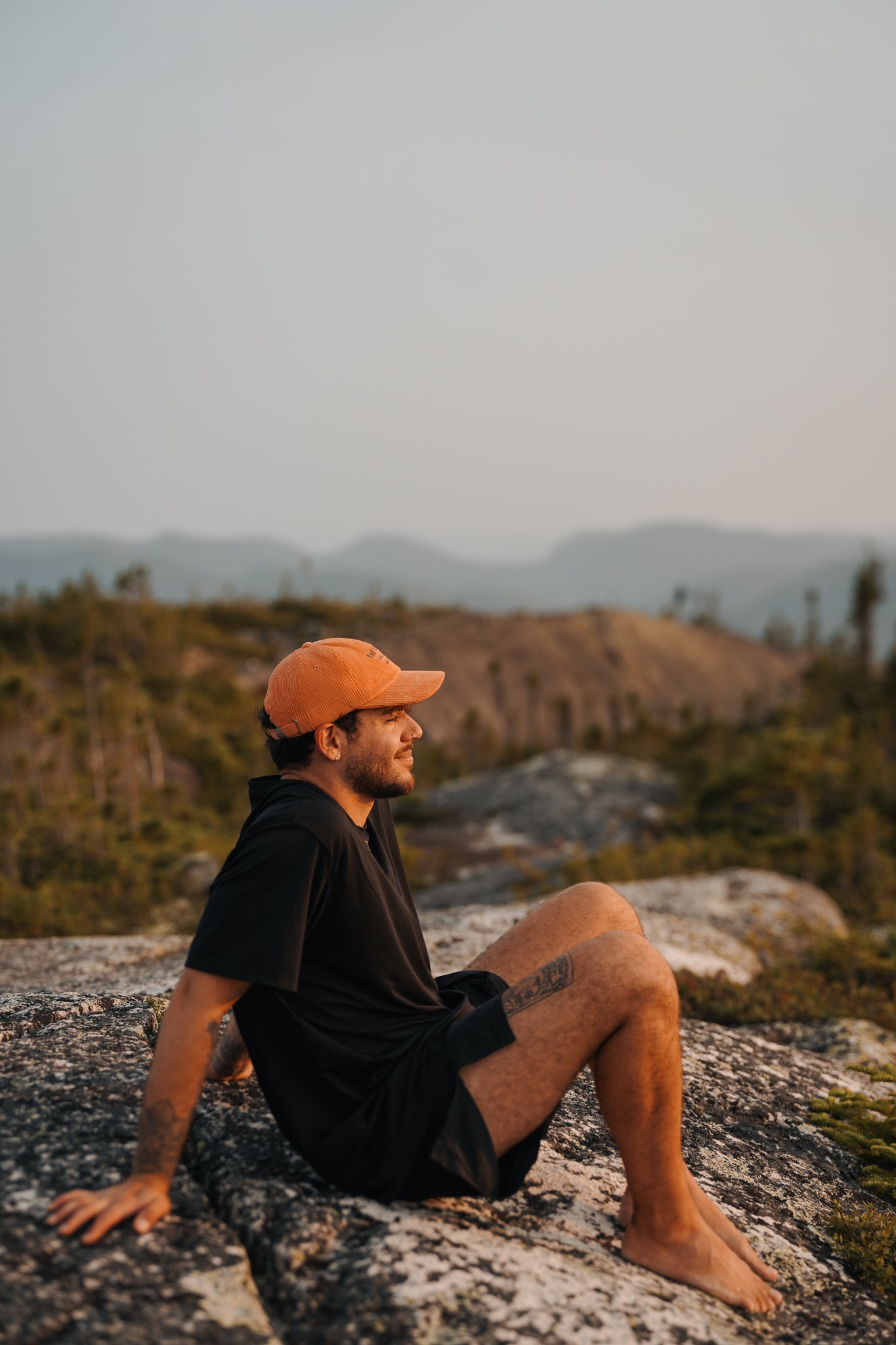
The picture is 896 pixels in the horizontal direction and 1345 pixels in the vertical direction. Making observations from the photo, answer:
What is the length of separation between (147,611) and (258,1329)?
41750 mm

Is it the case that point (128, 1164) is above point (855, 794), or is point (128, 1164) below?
above

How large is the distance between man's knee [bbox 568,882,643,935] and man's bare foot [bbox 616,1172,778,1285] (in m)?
0.68

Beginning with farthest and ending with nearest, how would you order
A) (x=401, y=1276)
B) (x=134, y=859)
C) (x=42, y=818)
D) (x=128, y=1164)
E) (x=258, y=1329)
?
(x=42, y=818)
(x=134, y=859)
(x=128, y=1164)
(x=401, y=1276)
(x=258, y=1329)

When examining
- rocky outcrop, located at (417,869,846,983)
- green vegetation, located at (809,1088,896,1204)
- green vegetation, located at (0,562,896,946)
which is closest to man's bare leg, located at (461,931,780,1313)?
green vegetation, located at (809,1088,896,1204)

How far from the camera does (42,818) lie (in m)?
16.9

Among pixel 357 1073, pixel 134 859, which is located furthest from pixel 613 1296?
pixel 134 859

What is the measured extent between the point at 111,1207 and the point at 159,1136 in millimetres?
162

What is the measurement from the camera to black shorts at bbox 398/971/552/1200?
2262 mm

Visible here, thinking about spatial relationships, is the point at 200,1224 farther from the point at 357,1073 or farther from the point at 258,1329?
the point at 357,1073

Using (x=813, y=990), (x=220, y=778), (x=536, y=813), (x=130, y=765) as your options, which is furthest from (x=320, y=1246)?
(x=220, y=778)

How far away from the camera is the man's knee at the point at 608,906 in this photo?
2.89m

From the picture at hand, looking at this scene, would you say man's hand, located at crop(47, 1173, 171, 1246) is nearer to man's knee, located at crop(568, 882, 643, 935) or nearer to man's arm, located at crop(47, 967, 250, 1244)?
man's arm, located at crop(47, 967, 250, 1244)

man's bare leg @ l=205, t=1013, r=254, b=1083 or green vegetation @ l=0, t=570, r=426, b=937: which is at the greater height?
man's bare leg @ l=205, t=1013, r=254, b=1083

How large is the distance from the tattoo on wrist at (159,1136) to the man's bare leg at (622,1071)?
684mm
